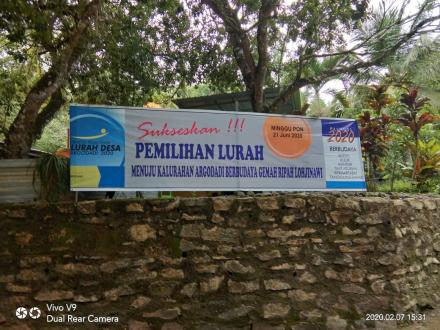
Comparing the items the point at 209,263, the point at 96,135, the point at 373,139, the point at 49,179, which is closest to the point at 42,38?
the point at 96,135

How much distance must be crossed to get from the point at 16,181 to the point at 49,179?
365 mm

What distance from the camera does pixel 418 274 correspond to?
5.76m

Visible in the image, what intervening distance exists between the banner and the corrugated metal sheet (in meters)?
0.53

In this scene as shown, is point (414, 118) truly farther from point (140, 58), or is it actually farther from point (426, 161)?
point (140, 58)

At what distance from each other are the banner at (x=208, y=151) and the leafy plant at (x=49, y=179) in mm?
232

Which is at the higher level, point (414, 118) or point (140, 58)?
point (140, 58)

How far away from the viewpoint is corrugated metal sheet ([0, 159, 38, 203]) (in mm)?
4617

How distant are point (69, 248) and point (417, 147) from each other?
24.1 feet

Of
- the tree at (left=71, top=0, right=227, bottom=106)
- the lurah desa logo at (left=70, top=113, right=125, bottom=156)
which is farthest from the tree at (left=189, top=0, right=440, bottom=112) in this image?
the lurah desa logo at (left=70, top=113, right=125, bottom=156)

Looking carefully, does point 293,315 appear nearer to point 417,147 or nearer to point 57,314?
point 57,314

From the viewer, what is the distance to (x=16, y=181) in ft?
15.3

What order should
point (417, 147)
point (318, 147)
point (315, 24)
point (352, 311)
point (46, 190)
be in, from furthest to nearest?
point (417, 147)
point (315, 24)
point (318, 147)
point (352, 311)
point (46, 190)

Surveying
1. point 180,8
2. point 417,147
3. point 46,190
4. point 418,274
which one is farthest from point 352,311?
point 180,8

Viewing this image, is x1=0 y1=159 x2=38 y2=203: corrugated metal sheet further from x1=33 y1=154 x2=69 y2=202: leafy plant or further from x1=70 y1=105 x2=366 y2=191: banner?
x1=70 y1=105 x2=366 y2=191: banner
